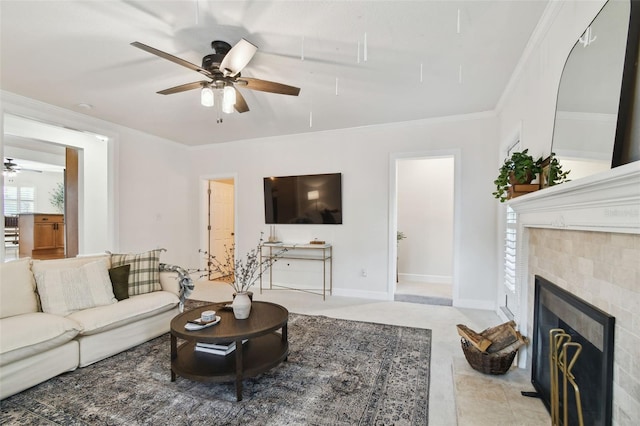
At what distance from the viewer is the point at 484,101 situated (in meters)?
3.66

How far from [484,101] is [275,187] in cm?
332

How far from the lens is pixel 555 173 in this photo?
169cm

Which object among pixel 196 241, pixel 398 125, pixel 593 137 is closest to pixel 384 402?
pixel 593 137

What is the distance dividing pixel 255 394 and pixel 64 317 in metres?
1.73

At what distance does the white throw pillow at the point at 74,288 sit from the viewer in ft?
8.37

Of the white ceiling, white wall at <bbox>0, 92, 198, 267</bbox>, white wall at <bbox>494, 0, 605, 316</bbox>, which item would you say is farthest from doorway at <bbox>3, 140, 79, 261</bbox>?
white wall at <bbox>494, 0, 605, 316</bbox>

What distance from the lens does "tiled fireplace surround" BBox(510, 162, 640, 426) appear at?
38.5 inches

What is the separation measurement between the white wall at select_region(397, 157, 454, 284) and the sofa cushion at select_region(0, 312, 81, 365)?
5.05m

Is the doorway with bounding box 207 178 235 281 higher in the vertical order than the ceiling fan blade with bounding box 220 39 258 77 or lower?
lower

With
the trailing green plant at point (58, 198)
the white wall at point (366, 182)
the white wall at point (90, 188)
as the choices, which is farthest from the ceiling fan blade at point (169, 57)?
the trailing green plant at point (58, 198)

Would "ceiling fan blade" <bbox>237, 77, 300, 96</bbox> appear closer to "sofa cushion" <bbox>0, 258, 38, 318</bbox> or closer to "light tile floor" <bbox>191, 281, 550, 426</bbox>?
"sofa cushion" <bbox>0, 258, 38, 318</bbox>

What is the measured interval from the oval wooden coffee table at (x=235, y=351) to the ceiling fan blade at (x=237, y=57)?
6.33ft

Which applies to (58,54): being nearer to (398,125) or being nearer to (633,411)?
(398,125)

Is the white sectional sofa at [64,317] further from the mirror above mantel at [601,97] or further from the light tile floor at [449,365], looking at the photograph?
the mirror above mantel at [601,97]
